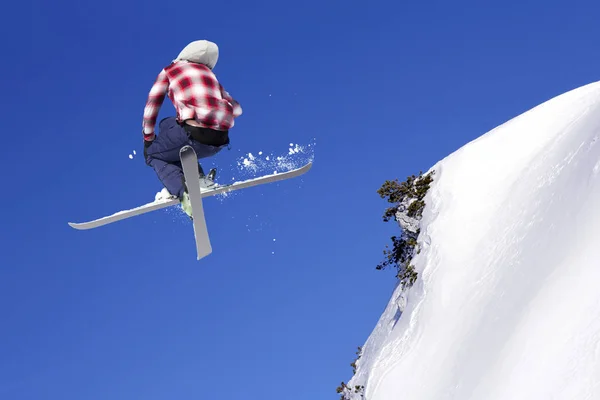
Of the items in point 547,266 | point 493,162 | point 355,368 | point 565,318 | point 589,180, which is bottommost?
point 565,318

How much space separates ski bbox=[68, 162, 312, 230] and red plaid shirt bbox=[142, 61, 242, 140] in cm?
124

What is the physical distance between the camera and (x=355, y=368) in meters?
14.0

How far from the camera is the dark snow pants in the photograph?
988 centimetres

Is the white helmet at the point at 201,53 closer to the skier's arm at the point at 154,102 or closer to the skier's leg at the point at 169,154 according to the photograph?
the skier's arm at the point at 154,102

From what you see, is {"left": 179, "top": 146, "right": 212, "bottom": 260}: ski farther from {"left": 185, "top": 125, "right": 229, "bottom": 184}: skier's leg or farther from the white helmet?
the white helmet

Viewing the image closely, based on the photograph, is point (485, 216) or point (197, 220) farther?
point (485, 216)

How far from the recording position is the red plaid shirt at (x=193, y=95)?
31.5 feet

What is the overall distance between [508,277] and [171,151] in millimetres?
5001

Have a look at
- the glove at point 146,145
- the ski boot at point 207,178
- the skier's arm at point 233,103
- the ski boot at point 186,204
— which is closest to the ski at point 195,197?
the ski boot at point 186,204

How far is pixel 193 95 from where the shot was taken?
961cm

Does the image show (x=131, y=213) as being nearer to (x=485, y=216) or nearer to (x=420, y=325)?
(x=420, y=325)

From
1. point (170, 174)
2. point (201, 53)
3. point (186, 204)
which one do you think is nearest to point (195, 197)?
point (186, 204)

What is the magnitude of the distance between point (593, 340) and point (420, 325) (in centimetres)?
407

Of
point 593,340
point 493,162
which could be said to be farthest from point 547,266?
point 493,162
